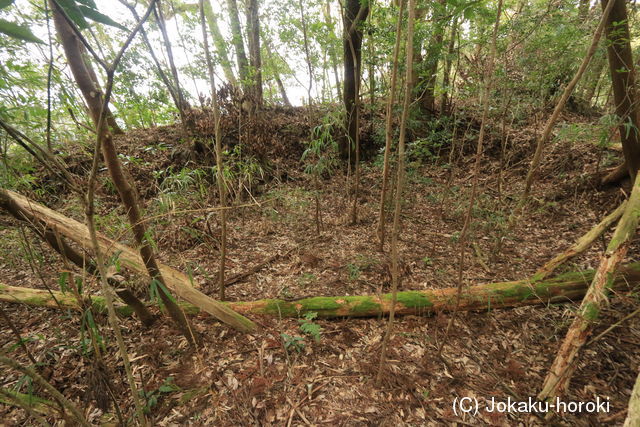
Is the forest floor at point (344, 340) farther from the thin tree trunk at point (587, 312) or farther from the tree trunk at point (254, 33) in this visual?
the tree trunk at point (254, 33)

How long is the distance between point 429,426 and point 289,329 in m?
1.26

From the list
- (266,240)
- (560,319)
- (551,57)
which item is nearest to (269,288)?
(266,240)

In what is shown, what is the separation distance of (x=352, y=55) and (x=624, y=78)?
3650mm

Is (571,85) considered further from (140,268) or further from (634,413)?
(140,268)

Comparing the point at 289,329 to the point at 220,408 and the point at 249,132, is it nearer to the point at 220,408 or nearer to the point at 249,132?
the point at 220,408

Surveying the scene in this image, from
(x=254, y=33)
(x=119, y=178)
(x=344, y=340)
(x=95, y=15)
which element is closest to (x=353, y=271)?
(x=344, y=340)

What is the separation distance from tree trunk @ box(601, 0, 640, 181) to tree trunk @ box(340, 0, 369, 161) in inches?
114

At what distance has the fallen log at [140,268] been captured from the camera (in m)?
1.78

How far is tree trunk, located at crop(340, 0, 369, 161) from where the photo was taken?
12.7 feet

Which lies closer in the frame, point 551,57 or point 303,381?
point 303,381

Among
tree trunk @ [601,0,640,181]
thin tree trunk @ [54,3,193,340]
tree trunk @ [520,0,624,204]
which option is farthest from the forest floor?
tree trunk @ [520,0,624,204]

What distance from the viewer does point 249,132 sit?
485 centimetres

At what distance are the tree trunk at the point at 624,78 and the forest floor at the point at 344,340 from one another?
2.48ft

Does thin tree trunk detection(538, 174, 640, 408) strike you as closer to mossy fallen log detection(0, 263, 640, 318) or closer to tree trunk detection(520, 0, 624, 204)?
mossy fallen log detection(0, 263, 640, 318)
